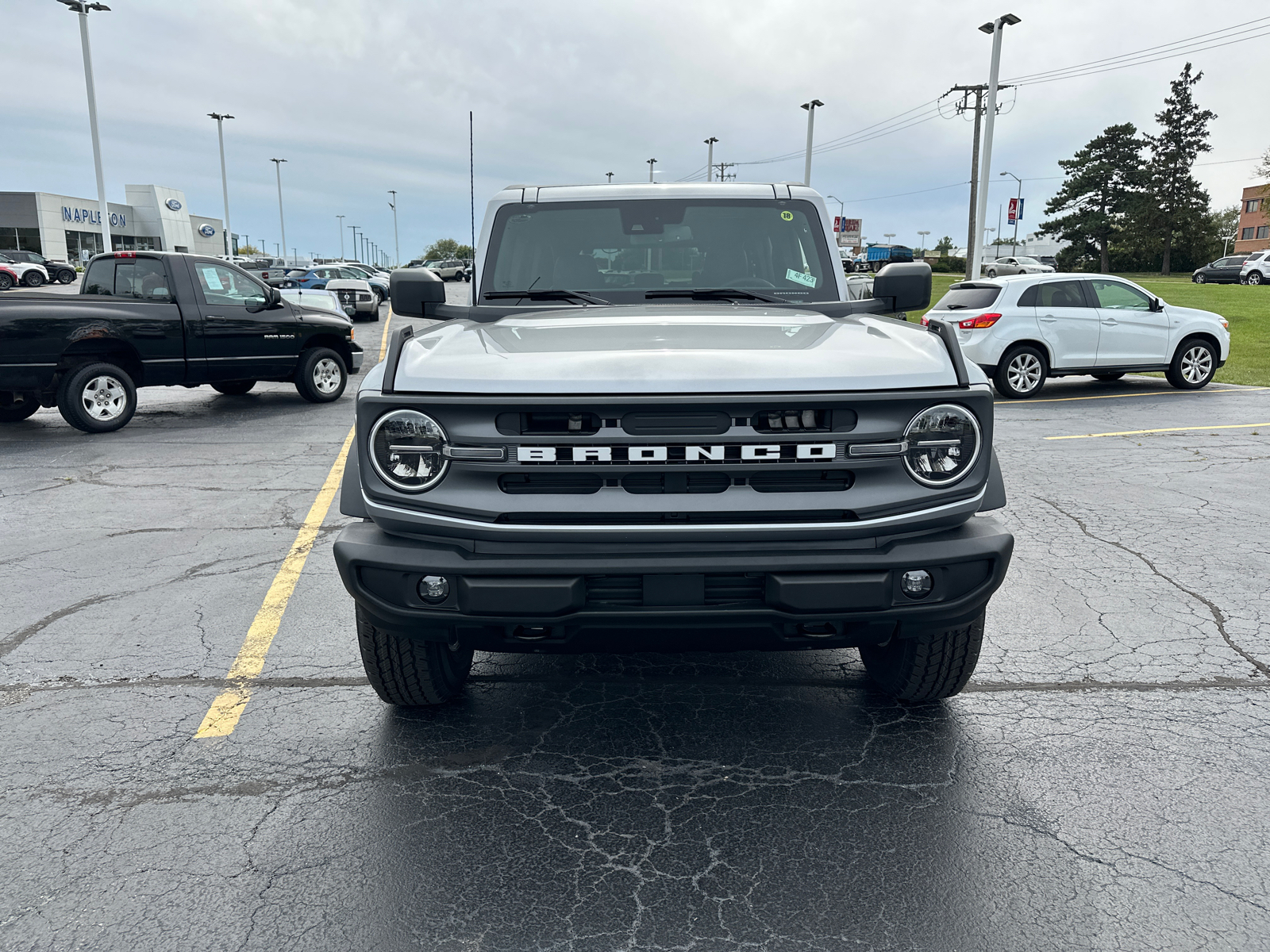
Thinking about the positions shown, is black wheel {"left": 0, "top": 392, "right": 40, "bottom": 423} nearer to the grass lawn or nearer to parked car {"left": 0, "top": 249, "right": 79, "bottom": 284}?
the grass lawn

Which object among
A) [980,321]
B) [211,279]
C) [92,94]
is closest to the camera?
[211,279]

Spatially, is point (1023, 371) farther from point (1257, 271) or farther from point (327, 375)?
point (1257, 271)

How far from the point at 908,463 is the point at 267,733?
2.47 m

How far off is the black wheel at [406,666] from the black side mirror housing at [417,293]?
58.3 inches

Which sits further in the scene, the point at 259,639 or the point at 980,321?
the point at 980,321

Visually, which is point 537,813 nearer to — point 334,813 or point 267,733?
point 334,813

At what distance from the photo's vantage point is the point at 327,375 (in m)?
13.5

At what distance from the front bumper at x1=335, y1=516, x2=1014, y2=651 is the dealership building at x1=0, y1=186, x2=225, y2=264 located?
235 feet

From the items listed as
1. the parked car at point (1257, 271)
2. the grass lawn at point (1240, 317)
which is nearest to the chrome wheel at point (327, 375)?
the grass lawn at point (1240, 317)

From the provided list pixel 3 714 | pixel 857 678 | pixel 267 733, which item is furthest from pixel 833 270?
pixel 3 714

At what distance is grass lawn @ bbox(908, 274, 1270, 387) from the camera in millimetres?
17312

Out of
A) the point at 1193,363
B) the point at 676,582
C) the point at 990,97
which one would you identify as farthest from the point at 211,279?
the point at 990,97

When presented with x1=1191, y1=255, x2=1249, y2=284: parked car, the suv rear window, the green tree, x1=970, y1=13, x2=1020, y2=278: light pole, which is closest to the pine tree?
the green tree

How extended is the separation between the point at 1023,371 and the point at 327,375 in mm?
9593
